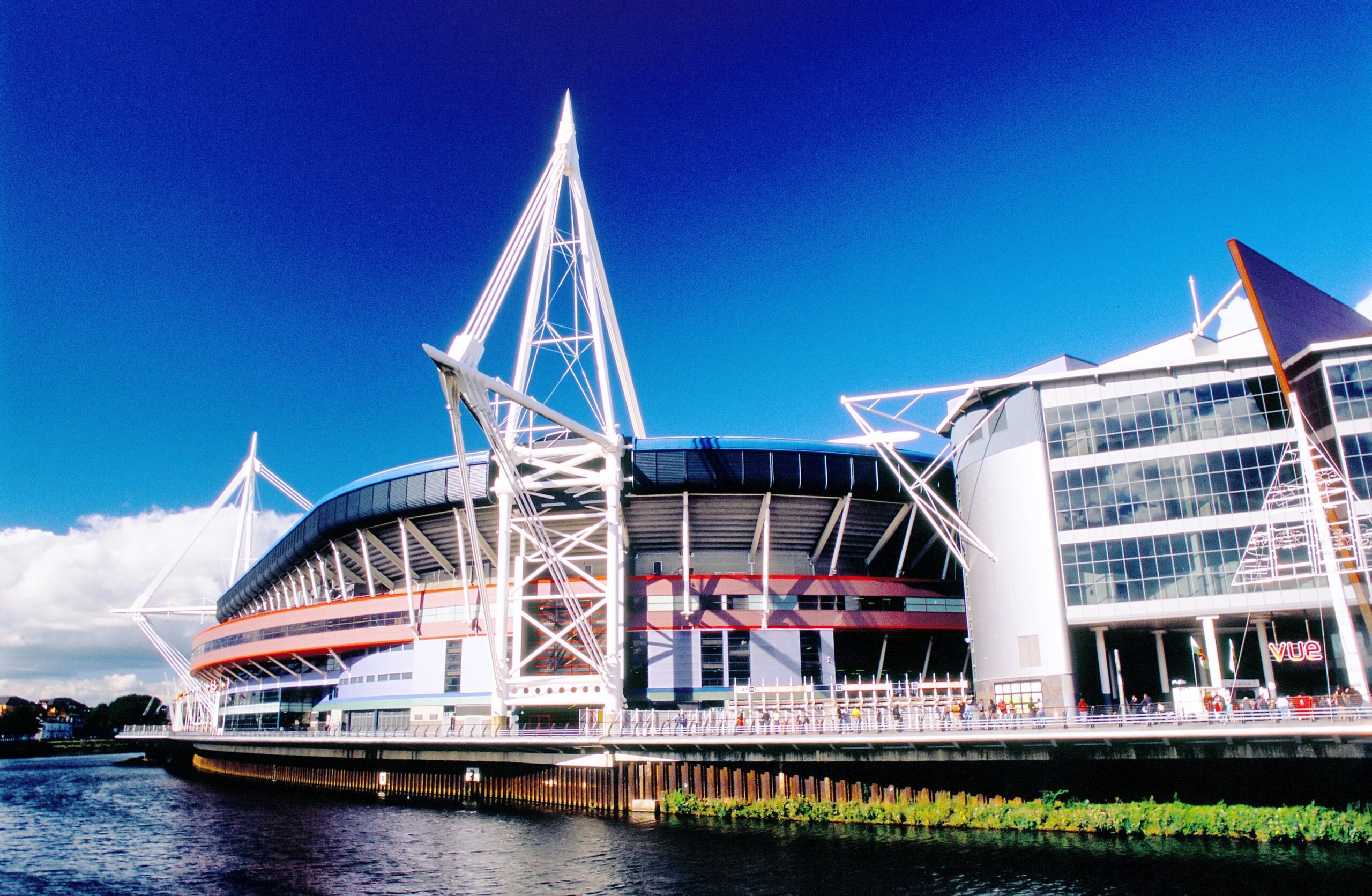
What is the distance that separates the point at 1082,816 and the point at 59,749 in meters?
161

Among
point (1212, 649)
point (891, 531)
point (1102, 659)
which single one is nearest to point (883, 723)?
point (1102, 659)

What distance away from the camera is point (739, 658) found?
197 feet

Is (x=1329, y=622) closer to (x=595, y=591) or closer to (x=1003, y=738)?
(x=1003, y=738)

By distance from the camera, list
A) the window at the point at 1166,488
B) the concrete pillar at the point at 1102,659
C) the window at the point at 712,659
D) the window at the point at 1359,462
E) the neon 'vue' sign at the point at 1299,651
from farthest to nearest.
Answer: the window at the point at 712,659 → the concrete pillar at the point at 1102,659 → the window at the point at 1166,488 → the neon 'vue' sign at the point at 1299,651 → the window at the point at 1359,462

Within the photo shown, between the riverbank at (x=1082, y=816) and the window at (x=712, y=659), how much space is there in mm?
20440

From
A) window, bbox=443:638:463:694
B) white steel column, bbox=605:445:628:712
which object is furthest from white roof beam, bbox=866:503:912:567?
window, bbox=443:638:463:694

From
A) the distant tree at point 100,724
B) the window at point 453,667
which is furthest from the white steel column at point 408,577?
the distant tree at point 100,724

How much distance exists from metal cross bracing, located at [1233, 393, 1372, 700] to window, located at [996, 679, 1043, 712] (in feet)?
34.2

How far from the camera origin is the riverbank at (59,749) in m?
128

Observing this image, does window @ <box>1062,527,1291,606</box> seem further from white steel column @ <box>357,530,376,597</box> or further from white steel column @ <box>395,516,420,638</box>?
white steel column @ <box>357,530,376,597</box>

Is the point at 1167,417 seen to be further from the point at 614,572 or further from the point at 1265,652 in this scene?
the point at 614,572

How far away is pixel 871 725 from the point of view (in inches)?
1480

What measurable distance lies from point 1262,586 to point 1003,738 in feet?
55.1

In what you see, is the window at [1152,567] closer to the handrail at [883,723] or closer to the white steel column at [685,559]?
the handrail at [883,723]
